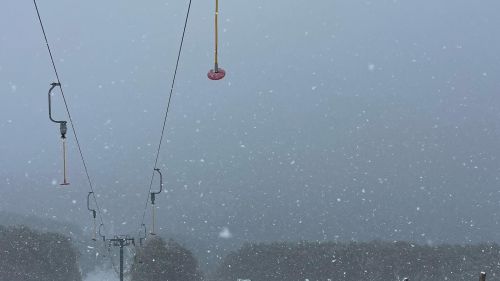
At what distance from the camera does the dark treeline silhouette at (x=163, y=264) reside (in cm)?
4641

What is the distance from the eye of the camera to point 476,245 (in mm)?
73812

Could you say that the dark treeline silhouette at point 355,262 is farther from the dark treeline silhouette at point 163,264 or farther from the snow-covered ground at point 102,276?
the snow-covered ground at point 102,276

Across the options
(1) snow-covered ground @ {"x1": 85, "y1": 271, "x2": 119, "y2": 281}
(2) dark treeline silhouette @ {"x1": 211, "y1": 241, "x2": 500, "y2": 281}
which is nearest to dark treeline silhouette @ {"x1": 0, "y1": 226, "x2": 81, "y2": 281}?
(2) dark treeline silhouette @ {"x1": 211, "y1": 241, "x2": 500, "y2": 281}

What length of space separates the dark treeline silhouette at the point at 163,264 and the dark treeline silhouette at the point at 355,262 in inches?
479

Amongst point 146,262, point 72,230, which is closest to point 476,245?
point 146,262

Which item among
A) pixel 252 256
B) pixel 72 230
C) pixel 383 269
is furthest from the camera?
pixel 72 230

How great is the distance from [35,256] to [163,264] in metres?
12.6

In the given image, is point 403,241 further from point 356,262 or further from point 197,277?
point 197,277

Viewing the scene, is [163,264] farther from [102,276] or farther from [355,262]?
[102,276]

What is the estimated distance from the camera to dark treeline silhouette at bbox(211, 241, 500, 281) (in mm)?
61719

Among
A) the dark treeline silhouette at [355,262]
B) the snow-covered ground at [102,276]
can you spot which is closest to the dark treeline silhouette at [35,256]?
the dark treeline silhouette at [355,262]

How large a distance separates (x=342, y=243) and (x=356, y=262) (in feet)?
13.4

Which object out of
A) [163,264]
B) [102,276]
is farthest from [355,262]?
[102,276]

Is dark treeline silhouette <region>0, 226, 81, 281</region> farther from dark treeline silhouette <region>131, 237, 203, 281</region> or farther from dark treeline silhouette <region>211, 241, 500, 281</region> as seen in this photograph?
dark treeline silhouette <region>211, 241, 500, 281</region>
